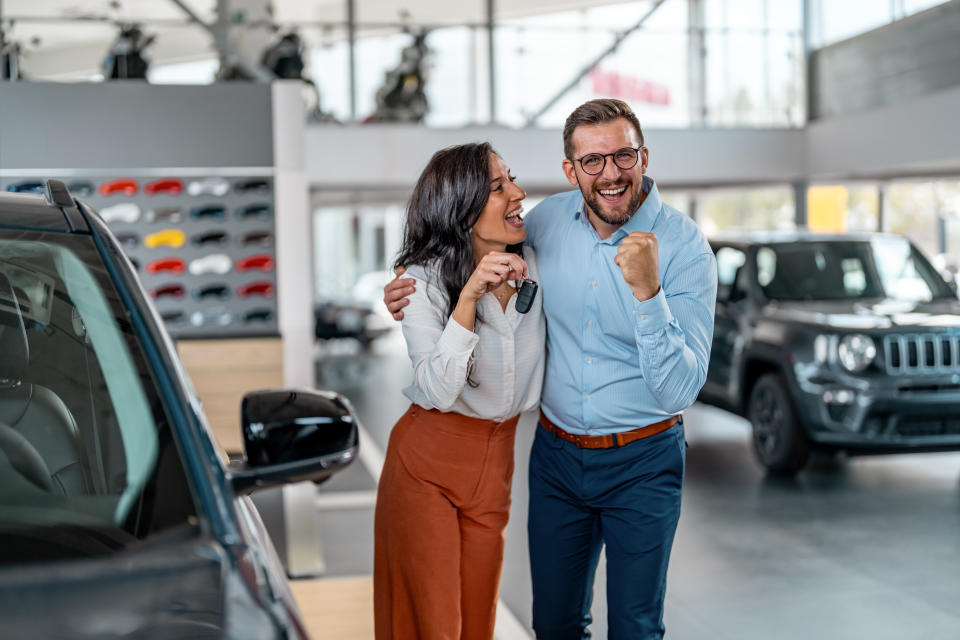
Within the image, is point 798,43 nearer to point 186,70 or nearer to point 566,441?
point 186,70

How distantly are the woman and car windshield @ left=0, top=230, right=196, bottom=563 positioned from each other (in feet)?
2.44

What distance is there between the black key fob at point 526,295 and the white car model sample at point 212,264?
363 cm

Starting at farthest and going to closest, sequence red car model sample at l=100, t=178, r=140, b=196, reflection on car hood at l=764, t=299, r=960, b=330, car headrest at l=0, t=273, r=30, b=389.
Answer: reflection on car hood at l=764, t=299, r=960, b=330 → red car model sample at l=100, t=178, r=140, b=196 → car headrest at l=0, t=273, r=30, b=389

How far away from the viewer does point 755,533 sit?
17.9 ft

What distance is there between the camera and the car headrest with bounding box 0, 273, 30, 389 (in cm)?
202

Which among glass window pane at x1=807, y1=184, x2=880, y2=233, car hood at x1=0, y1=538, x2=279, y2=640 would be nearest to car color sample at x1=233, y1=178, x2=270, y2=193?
car hood at x1=0, y1=538, x2=279, y2=640

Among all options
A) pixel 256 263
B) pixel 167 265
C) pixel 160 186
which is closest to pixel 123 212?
pixel 160 186

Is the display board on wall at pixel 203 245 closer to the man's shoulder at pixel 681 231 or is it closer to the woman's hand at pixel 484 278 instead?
the man's shoulder at pixel 681 231

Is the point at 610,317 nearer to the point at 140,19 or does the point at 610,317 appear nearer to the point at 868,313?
the point at 868,313

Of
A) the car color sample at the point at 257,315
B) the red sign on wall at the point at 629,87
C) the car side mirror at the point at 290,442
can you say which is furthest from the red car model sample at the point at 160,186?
the red sign on wall at the point at 629,87

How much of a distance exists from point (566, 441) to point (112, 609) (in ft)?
4.88

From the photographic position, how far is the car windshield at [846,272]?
7270mm

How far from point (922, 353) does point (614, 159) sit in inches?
176

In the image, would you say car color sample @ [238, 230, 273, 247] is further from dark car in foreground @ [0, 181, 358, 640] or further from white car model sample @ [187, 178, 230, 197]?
dark car in foreground @ [0, 181, 358, 640]
